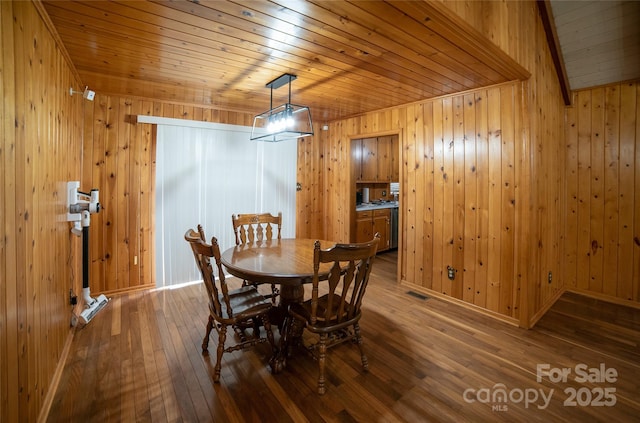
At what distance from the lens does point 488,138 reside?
2.94m

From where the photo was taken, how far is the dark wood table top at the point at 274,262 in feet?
6.34

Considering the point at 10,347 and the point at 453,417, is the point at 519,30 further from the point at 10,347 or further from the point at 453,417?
the point at 10,347

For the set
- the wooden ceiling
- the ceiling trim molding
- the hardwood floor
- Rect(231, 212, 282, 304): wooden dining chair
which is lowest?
the hardwood floor

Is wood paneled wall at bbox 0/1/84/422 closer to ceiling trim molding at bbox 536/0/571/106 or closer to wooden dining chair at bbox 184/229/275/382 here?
wooden dining chair at bbox 184/229/275/382

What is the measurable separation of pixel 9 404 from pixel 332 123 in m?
4.40

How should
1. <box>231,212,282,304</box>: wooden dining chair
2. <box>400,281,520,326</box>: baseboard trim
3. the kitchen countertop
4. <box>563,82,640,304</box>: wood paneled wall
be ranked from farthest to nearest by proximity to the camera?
the kitchen countertop
<box>563,82,640,304</box>: wood paneled wall
<box>231,212,282,304</box>: wooden dining chair
<box>400,281,520,326</box>: baseboard trim

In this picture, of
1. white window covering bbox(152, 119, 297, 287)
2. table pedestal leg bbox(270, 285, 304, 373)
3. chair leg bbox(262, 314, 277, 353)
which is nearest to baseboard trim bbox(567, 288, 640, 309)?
table pedestal leg bbox(270, 285, 304, 373)

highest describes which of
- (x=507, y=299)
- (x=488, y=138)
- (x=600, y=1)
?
(x=600, y=1)

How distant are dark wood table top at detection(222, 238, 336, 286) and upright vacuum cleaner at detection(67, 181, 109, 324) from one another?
4.09ft

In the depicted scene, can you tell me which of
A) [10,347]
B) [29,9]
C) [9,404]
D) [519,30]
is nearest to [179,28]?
[29,9]

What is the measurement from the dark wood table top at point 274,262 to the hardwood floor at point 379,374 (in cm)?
70

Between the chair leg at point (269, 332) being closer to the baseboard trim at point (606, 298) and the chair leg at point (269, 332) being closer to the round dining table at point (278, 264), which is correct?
the round dining table at point (278, 264)

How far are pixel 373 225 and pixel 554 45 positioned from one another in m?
3.33

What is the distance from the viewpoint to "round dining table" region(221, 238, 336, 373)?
6.36 ft
